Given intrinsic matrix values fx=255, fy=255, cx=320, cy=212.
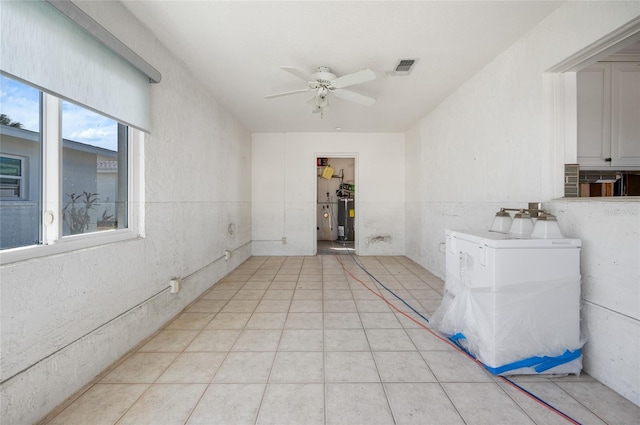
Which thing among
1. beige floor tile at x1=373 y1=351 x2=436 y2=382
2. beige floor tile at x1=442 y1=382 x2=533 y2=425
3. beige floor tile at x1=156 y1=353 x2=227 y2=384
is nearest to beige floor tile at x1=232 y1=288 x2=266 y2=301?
beige floor tile at x1=156 y1=353 x2=227 y2=384

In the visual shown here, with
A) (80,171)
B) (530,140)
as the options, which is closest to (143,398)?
(80,171)

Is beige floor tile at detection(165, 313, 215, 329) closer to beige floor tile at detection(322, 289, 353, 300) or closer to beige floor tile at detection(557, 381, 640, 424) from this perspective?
beige floor tile at detection(322, 289, 353, 300)

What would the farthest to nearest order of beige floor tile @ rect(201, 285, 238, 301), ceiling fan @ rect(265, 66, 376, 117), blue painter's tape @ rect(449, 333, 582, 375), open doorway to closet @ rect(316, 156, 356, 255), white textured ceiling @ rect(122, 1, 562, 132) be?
1. open doorway to closet @ rect(316, 156, 356, 255)
2. beige floor tile @ rect(201, 285, 238, 301)
3. ceiling fan @ rect(265, 66, 376, 117)
4. white textured ceiling @ rect(122, 1, 562, 132)
5. blue painter's tape @ rect(449, 333, 582, 375)

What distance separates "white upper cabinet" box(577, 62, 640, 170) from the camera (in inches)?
88.0

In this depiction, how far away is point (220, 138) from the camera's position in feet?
11.9

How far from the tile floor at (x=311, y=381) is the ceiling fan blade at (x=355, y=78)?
2257 mm

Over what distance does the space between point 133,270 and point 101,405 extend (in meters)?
0.85

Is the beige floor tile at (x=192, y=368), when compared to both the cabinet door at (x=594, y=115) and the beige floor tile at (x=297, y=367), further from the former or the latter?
the cabinet door at (x=594, y=115)

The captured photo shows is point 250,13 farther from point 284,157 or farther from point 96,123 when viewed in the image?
point 284,157

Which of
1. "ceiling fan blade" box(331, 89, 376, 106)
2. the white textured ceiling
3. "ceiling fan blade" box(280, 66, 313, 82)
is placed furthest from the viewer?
Result: "ceiling fan blade" box(331, 89, 376, 106)

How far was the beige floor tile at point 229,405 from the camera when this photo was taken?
4.19ft

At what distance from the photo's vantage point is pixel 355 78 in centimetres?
239

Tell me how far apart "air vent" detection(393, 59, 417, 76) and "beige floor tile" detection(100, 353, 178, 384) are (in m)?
3.22

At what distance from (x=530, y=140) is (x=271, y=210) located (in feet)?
14.1
